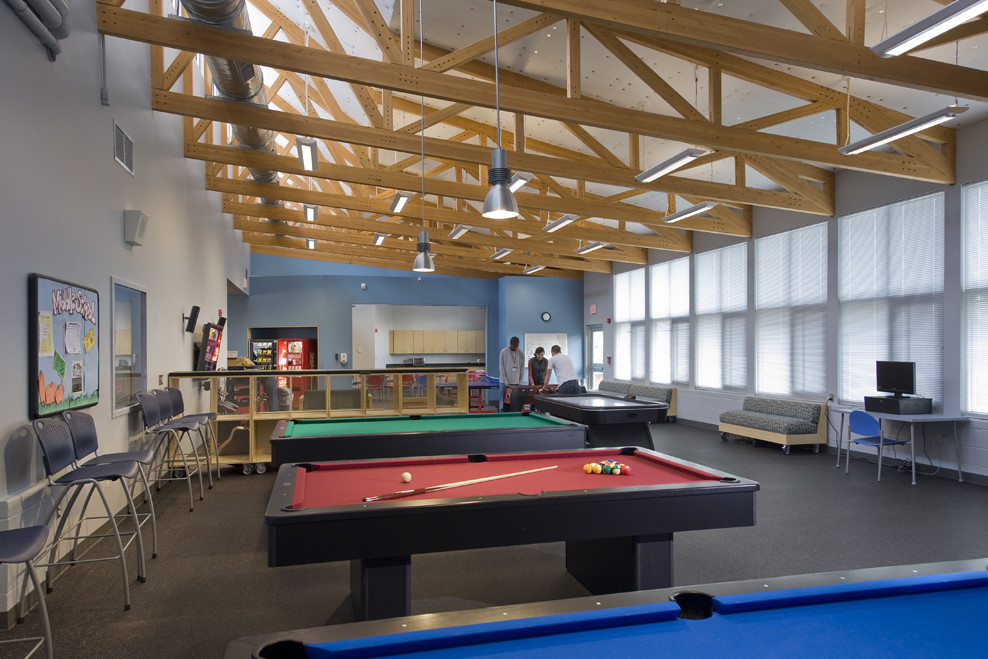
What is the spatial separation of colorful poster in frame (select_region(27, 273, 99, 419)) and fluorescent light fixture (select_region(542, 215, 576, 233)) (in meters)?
5.89

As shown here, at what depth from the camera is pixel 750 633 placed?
143cm

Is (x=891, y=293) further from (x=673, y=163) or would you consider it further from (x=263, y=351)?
(x=263, y=351)

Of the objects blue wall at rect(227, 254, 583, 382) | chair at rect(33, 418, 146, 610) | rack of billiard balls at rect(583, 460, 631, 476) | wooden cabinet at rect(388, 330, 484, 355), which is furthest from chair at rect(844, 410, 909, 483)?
wooden cabinet at rect(388, 330, 484, 355)

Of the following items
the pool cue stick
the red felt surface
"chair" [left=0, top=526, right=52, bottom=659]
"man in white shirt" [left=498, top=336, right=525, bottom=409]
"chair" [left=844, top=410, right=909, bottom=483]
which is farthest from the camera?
"man in white shirt" [left=498, top=336, right=525, bottom=409]

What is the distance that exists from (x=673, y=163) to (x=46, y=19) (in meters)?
4.86

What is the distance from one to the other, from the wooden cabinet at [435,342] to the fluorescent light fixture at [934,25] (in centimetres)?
1303

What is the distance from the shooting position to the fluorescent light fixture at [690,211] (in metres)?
7.45

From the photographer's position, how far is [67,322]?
392cm

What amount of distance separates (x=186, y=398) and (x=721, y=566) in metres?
5.98

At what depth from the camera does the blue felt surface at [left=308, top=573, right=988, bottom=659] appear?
52.7 inches

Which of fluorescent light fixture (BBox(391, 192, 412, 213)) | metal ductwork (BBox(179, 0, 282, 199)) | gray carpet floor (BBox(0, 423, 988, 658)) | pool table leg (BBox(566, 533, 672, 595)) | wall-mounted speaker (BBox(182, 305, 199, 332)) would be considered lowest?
gray carpet floor (BBox(0, 423, 988, 658))

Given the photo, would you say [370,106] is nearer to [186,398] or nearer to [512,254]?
[186,398]

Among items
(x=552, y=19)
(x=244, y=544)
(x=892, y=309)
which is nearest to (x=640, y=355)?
(x=892, y=309)

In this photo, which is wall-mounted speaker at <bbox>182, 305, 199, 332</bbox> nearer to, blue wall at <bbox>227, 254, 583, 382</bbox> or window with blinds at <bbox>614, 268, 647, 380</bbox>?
blue wall at <bbox>227, 254, 583, 382</bbox>
